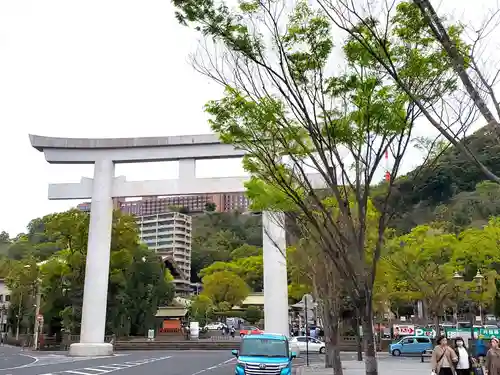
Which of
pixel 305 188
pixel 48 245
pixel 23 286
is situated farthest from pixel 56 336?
pixel 305 188

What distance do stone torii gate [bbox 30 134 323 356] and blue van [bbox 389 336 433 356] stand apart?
12897 millimetres

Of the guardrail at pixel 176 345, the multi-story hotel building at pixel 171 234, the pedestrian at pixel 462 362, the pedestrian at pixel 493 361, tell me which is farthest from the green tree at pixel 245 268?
the pedestrian at pixel 493 361

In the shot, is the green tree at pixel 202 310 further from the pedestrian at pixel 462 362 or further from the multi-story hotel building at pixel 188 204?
the multi-story hotel building at pixel 188 204

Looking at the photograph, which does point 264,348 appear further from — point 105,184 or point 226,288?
point 226,288

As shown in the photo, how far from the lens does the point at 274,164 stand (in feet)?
33.6

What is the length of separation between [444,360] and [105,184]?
58.7 feet

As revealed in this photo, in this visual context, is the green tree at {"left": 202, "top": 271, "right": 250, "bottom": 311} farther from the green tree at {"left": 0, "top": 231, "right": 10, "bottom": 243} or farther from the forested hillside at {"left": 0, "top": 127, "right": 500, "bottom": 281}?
A: the green tree at {"left": 0, "top": 231, "right": 10, "bottom": 243}

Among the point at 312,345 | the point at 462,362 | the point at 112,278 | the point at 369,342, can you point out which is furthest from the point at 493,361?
the point at 112,278

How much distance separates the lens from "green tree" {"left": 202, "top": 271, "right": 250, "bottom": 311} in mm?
57625

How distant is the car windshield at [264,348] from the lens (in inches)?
522

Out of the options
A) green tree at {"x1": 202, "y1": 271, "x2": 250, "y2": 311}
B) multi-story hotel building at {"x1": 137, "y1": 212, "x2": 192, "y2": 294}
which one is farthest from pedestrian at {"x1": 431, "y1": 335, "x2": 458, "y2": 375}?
multi-story hotel building at {"x1": 137, "y1": 212, "x2": 192, "y2": 294}

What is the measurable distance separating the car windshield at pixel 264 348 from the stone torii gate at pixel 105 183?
7.20 meters

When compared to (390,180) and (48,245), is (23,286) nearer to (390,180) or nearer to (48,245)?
(48,245)

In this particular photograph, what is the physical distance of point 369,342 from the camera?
346 inches
